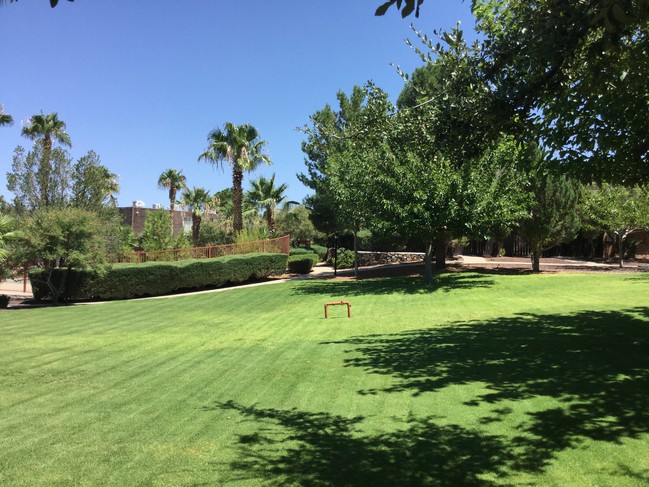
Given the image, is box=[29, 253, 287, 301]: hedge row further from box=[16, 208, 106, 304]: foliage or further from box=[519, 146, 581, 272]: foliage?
box=[519, 146, 581, 272]: foliage

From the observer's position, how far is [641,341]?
7.96m

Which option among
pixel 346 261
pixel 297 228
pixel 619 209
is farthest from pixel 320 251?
pixel 619 209

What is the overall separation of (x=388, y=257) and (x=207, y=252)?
1530cm

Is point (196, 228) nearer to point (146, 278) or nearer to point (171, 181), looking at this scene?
point (171, 181)

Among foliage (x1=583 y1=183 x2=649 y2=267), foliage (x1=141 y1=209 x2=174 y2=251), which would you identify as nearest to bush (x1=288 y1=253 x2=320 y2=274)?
foliage (x1=141 y1=209 x2=174 y2=251)

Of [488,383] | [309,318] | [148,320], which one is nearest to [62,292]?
[148,320]

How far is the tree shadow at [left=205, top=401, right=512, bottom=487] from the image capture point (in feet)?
12.4

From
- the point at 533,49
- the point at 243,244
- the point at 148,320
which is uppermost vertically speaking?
the point at 533,49

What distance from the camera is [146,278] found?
22.5 m

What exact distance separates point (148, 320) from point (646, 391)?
13513mm

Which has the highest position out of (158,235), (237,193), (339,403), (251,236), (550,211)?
(237,193)

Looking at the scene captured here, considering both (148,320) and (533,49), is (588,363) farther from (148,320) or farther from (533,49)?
(148,320)

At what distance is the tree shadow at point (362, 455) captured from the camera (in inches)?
149

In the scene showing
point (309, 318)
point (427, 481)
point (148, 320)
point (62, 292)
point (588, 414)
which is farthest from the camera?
point (62, 292)
